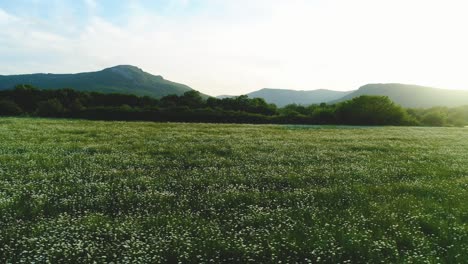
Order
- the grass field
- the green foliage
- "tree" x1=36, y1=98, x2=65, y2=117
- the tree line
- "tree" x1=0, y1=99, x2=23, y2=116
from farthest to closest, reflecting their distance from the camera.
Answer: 1. the green foliage
2. "tree" x1=36, y1=98, x2=65, y2=117
3. the tree line
4. "tree" x1=0, y1=99, x2=23, y2=116
5. the grass field

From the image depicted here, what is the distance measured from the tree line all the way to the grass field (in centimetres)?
5154

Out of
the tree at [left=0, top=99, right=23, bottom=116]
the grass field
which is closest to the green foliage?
the grass field

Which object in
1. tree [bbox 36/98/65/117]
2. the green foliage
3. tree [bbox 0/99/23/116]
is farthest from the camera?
the green foliage

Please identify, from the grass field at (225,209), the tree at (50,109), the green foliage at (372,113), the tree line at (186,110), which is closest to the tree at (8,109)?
the tree line at (186,110)

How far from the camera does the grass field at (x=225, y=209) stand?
810 cm

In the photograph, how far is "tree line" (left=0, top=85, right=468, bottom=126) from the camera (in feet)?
232

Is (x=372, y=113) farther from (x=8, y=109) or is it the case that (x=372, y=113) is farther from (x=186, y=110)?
(x=8, y=109)

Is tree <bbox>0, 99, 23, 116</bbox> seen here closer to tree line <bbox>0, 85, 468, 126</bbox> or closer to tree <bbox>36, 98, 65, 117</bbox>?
tree line <bbox>0, 85, 468, 126</bbox>

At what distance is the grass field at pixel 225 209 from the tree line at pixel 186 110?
51.5 meters

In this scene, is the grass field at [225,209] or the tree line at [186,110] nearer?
the grass field at [225,209]

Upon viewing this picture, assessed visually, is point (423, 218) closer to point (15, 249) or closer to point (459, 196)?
point (459, 196)

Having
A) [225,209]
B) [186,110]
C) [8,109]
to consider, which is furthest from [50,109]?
[225,209]

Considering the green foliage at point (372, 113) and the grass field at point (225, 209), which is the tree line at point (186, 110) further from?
the grass field at point (225, 209)

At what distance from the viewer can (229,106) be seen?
4060 inches
